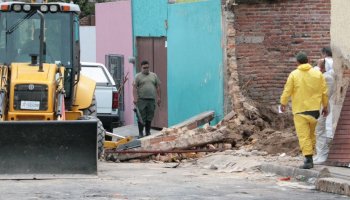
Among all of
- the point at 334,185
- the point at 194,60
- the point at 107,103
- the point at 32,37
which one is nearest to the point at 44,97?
the point at 32,37

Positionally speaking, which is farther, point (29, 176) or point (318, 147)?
point (318, 147)

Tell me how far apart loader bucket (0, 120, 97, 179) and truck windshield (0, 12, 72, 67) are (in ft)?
6.79

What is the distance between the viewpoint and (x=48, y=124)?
568 inches

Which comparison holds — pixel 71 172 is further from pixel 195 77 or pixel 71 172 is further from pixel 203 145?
pixel 195 77

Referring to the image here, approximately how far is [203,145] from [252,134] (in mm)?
1002

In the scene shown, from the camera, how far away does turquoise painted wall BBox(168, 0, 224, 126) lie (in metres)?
21.0

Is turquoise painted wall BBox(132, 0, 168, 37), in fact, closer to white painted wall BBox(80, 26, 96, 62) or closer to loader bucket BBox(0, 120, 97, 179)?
white painted wall BBox(80, 26, 96, 62)

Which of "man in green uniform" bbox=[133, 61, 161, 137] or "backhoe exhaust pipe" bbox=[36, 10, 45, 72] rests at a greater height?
"backhoe exhaust pipe" bbox=[36, 10, 45, 72]

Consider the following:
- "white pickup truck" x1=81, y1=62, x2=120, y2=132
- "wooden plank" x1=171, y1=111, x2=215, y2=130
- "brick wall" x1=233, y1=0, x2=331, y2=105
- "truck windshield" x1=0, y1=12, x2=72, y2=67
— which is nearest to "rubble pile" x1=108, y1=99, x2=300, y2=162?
"wooden plank" x1=171, y1=111, x2=215, y2=130

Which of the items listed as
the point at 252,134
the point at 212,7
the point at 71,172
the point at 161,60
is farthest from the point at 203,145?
the point at 161,60

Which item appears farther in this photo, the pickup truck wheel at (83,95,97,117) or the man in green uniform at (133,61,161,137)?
the man in green uniform at (133,61,161,137)

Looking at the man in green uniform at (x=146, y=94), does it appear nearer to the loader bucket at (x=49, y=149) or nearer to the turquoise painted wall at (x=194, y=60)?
the turquoise painted wall at (x=194, y=60)

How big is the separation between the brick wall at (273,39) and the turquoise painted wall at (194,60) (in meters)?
0.74

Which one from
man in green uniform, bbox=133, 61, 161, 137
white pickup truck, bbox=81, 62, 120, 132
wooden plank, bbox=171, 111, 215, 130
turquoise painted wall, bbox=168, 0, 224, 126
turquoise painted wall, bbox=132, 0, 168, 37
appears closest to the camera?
wooden plank, bbox=171, 111, 215, 130
